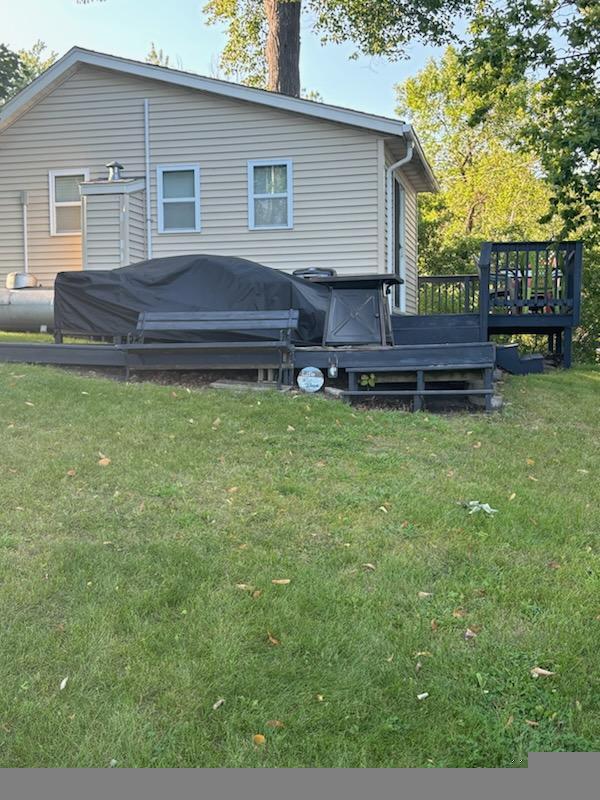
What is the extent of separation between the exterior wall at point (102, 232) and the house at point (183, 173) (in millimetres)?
21

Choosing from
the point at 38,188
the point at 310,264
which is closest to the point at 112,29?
the point at 38,188

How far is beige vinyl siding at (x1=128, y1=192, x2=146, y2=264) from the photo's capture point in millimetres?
11641

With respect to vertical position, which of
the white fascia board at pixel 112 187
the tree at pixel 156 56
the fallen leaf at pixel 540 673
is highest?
the tree at pixel 156 56

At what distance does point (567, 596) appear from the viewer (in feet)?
10.1

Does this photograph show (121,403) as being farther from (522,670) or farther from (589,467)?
(522,670)

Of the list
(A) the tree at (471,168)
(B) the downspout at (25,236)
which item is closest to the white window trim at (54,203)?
(B) the downspout at (25,236)

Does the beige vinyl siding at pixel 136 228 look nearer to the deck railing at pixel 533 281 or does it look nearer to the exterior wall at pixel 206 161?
the exterior wall at pixel 206 161

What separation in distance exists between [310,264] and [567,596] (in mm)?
9054

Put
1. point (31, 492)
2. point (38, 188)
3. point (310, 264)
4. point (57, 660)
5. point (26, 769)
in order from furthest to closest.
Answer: point (38, 188)
point (310, 264)
point (31, 492)
point (57, 660)
point (26, 769)

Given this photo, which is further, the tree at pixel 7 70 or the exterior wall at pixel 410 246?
the tree at pixel 7 70

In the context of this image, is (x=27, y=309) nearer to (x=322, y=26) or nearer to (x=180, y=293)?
(x=180, y=293)

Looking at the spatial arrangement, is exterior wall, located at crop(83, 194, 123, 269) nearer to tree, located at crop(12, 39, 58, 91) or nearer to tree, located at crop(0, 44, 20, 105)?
tree, located at crop(0, 44, 20, 105)

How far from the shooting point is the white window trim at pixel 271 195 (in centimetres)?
1144

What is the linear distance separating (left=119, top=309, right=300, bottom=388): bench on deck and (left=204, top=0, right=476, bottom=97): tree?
32.5ft
